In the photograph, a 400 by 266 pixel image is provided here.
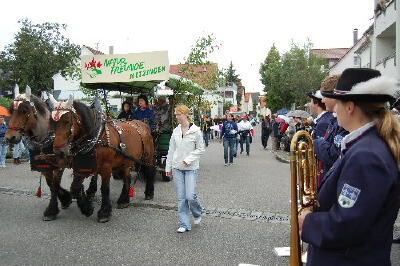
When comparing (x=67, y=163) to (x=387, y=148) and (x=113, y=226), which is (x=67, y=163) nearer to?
(x=113, y=226)

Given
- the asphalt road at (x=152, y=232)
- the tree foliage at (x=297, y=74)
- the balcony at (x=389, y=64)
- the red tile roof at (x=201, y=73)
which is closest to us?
the asphalt road at (x=152, y=232)

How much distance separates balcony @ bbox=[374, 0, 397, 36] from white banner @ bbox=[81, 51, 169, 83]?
11.6 meters

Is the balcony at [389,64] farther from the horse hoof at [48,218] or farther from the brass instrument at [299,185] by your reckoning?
the brass instrument at [299,185]

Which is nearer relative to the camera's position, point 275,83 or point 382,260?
point 382,260

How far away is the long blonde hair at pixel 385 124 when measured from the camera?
188 centimetres

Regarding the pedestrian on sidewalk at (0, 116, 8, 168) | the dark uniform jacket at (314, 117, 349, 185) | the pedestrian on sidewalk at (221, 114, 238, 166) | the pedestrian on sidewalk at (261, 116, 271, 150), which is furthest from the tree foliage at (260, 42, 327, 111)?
the dark uniform jacket at (314, 117, 349, 185)

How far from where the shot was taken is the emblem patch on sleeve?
1815 millimetres

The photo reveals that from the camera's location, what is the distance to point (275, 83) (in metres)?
35.2

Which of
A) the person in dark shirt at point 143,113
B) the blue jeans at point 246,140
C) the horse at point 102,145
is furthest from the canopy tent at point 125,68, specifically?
the blue jeans at point 246,140

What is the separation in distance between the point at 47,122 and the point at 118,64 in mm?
2593

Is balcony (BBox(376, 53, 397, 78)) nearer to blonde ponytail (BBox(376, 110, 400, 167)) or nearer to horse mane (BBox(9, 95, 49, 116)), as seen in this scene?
horse mane (BBox(9, 95, 49, 116))

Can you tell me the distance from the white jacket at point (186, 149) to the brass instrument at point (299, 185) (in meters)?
3.38

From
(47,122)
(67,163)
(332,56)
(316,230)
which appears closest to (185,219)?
(67,163)

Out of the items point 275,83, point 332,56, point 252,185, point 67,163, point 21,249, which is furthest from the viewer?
point 332,56
